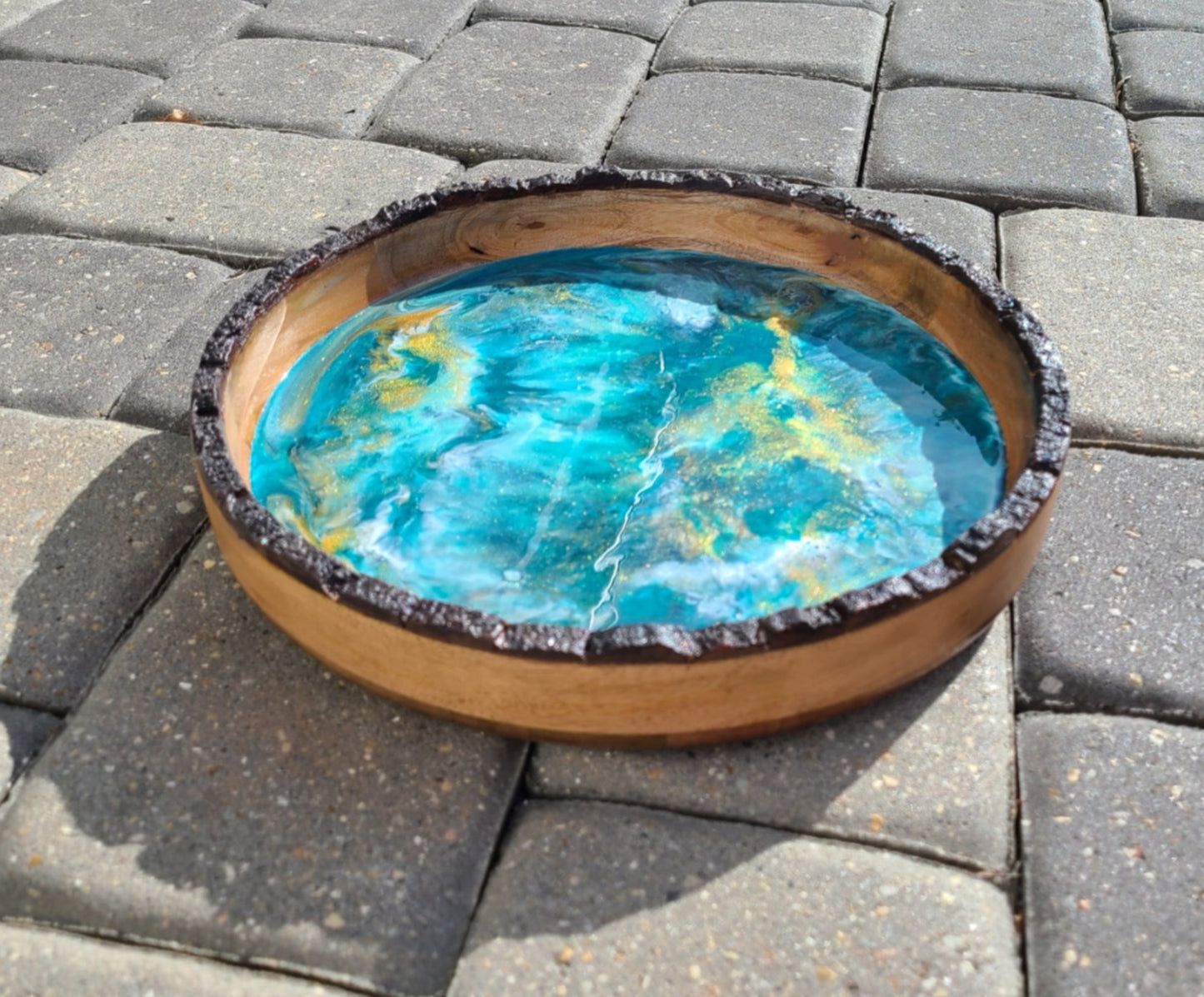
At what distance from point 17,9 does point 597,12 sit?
4.36 ft

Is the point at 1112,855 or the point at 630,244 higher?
the point at 630,244

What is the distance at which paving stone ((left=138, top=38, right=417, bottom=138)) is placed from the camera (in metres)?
2.36

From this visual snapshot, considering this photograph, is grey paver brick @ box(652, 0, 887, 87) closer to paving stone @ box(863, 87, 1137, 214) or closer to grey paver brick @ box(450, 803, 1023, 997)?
paving stone @ box(863, 87, 1137, 214)

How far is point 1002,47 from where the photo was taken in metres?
2.56

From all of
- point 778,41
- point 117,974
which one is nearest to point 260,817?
point 117,974

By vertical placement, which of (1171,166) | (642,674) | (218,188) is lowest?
(1171,166)

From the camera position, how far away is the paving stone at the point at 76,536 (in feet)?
4.34

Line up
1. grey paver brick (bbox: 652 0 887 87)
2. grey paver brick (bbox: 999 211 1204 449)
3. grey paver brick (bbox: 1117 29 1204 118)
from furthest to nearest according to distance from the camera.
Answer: grey paver brick (bbox: 652 0 887 87) < grey paver brick (bbox: 1117 29 1204 118) < grey paver brick (bbox: 999 211 1204 449)

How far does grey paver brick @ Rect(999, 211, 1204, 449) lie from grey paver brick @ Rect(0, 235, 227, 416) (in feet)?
4.21

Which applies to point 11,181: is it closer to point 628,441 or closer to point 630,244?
point 630,244

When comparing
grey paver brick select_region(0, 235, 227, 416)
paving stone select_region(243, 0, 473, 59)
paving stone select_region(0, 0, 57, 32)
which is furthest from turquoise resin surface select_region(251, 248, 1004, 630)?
paving stone select_region(0, 0, 57, 32)

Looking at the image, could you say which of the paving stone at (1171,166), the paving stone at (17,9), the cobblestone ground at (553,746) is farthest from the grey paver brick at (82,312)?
the paving stone at (1171,166)

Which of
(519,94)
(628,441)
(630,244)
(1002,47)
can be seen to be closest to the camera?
(628,441)

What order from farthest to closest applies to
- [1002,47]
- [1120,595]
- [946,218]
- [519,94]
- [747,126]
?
[1002,47] → [519,94] → [747,126] → [946,218] → [1120,595]
